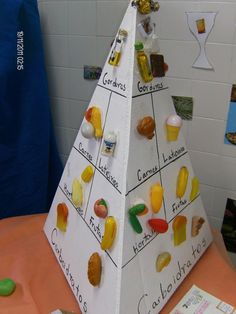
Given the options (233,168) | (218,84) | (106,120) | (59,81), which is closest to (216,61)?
(218,84)

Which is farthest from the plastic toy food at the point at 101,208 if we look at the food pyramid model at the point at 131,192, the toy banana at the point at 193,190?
the toy banana at the point at 193,190

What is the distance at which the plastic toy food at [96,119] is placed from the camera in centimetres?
71

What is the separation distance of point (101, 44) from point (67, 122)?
1.13ft

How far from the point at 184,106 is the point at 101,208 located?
1.74 feet

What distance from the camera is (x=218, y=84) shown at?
3.25 ft

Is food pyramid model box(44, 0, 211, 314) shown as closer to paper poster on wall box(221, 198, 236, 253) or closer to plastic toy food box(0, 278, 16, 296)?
plastic toy food box(0, 278, 16, 296)

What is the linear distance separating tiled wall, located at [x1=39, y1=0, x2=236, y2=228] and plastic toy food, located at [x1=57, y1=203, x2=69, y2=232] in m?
0.48

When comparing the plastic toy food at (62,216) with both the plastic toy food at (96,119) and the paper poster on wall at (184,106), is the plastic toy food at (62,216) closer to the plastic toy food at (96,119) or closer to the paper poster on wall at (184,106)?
the plastic toy food at (96,119)

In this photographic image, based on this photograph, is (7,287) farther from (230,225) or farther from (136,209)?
(230,225)

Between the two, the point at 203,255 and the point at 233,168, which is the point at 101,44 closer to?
the point at 233,168

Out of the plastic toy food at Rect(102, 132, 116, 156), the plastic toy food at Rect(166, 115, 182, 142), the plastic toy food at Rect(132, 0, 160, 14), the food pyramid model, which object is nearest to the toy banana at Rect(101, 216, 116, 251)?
the food pyramid model

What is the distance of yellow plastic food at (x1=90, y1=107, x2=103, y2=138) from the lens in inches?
28.0

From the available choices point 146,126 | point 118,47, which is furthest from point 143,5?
point 146,126

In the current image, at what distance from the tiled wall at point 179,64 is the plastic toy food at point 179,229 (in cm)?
36
